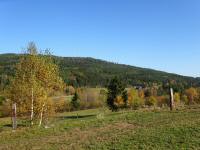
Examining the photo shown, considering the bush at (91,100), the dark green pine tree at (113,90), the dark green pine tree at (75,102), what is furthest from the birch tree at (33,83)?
the bush at (91,100)

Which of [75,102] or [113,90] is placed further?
[75,102]

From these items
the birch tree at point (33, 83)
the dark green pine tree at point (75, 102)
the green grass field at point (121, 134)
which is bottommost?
the dark green pine tree at point (75, 102)

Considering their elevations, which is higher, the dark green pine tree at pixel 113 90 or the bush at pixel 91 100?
the dark green pine tree at pixel 113 90

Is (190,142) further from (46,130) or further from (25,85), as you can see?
(25,85)

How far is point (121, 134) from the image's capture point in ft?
52.1

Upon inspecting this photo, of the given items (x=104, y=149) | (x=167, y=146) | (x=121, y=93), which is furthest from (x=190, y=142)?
(x=121, y=93)

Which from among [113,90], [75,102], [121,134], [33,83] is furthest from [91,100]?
[121,134]

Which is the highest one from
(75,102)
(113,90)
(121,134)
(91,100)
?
(113,90)

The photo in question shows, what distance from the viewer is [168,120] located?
58.5ft

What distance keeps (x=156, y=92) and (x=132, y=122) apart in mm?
147308

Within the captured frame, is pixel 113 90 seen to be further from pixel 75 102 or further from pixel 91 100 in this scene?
pixel 91 100

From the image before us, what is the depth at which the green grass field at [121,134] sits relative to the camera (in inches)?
563

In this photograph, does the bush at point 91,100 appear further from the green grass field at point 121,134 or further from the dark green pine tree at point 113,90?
the green grass field at point 121,134

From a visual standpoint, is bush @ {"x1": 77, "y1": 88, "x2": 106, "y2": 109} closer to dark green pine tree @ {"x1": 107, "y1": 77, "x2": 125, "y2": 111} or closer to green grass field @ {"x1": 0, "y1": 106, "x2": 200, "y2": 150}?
dark green pine tree @ {"x1": 107, "y1": 77, "x2": 125, "y2": 111}
